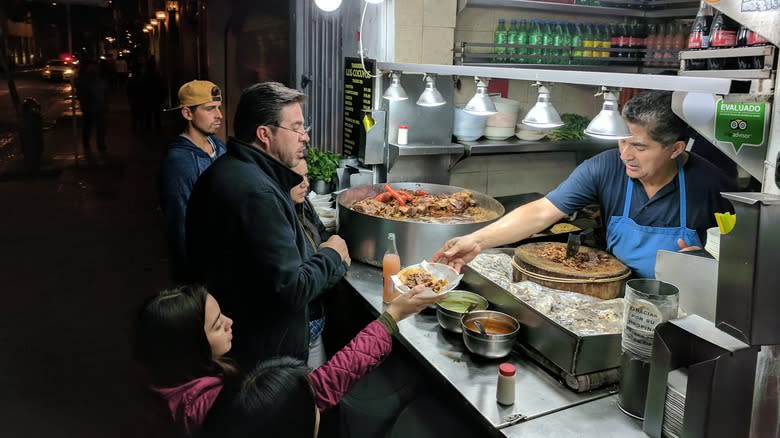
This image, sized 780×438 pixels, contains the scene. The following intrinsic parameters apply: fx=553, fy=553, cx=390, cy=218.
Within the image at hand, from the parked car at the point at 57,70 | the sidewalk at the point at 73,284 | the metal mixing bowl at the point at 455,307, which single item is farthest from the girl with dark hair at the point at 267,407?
the parked car at the point at 57,70

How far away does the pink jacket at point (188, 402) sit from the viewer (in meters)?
1.51

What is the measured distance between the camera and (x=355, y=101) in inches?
177

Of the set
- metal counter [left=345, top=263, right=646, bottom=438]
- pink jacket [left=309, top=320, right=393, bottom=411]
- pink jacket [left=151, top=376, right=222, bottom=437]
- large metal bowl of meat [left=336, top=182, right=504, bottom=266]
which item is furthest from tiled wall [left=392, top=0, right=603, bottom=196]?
pink jacket [left=151, top=376, right=222, bottom=437]

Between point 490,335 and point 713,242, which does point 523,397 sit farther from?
point 713,242

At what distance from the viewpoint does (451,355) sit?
7.38ft

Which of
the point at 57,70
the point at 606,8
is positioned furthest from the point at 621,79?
the point at 57,70

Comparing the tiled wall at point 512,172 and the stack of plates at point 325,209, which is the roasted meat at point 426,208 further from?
the tiled wall at point 512,172

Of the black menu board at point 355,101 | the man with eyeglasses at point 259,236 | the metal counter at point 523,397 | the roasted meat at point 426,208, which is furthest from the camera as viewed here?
the black menu board at point 355,101

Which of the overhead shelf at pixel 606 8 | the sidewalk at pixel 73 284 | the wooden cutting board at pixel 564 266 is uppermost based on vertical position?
the overhead shelf at pixel 606 8

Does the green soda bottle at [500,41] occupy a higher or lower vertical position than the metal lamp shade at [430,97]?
higher

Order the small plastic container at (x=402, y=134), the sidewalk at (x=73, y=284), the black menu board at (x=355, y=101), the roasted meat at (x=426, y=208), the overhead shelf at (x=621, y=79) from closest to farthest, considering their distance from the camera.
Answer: the overhead shelf at (x=621, y=79) → the roasted meat at (x=426, y=208) → the sidewalk at (x=73, y=284) → the small plastic container at (x=402, y=134) → the black menu board at (x=355, y=101)

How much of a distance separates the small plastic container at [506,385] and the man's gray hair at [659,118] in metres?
1.21

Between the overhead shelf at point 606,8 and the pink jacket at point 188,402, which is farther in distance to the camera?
the overhead shelf at point 606,8

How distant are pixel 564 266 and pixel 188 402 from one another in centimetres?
156
